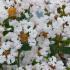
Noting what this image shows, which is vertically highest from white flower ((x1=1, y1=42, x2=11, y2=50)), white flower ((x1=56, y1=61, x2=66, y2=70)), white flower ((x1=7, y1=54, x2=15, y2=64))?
white flower ((x1=1, y1=42, x2=11, y2=50))

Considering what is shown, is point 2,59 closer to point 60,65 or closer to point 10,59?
point 10,59

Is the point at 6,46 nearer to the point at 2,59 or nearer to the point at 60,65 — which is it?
the point at 2,59

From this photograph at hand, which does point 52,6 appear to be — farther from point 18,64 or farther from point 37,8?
point 18,64

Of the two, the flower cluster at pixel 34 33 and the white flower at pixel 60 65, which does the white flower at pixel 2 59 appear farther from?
the white flower at pixel 60 65

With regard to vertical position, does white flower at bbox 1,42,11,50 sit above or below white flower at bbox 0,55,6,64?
above

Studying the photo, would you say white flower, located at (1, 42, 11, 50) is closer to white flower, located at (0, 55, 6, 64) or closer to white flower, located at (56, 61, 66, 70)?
white flower, located at (0, 55, 6, 64)

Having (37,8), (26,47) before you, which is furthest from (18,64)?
(37,8)

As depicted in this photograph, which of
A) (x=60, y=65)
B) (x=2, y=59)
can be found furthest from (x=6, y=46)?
(x=60, y=65)

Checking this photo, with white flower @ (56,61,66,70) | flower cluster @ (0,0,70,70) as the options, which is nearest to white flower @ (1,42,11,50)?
flower cluster @ (0,0,70,70)

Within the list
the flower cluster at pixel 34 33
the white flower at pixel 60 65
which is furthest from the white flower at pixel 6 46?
the white flower at pixel 60 65
